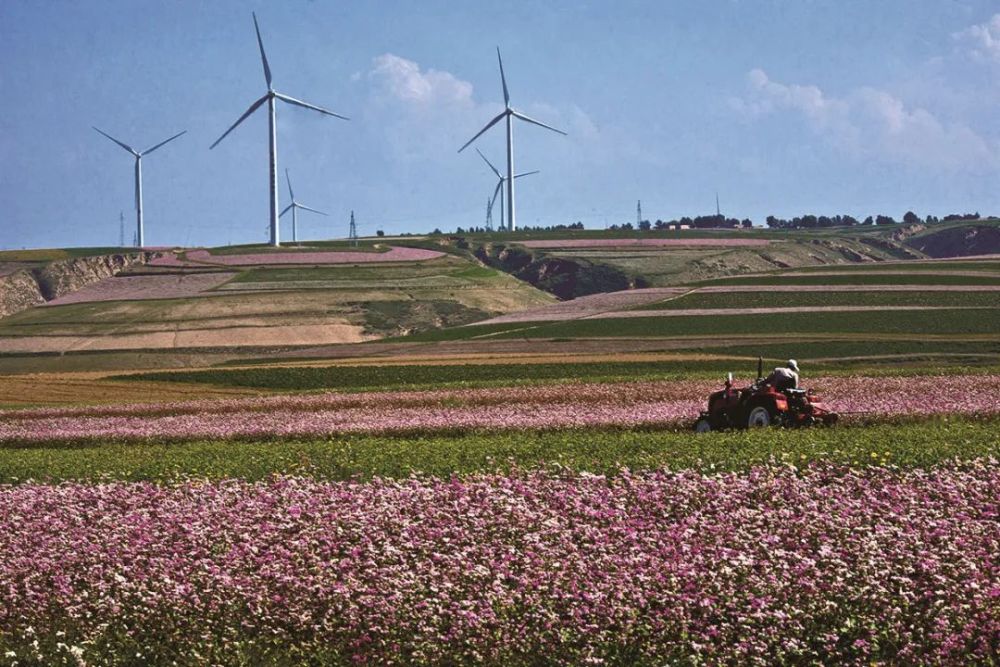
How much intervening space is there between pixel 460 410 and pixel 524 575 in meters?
26.3

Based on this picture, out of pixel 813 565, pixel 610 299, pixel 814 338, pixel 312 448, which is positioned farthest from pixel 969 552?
pixel 610 299

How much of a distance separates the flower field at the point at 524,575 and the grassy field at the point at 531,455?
8.91 ft

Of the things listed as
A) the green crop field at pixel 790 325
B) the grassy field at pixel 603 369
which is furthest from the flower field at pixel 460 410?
the green crop field at pixel 790 325

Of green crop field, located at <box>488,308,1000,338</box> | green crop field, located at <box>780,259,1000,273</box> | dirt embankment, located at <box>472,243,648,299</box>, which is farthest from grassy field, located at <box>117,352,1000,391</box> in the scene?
dirt embankment, located at <box>472,243,648,299</box>

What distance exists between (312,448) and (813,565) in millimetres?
15918

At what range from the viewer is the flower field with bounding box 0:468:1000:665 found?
1422 cm

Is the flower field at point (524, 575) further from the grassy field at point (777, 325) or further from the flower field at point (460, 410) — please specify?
the grassy field at point (777, 325)

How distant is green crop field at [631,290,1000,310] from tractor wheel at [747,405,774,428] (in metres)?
61.8

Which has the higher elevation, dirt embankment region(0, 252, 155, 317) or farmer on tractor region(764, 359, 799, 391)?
dirt embankment region(0, 252, 155, 317)

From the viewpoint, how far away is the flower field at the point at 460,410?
119 ft

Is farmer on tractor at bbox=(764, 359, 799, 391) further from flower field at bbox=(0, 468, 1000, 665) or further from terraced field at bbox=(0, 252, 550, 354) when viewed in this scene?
terraced field at bbox=(0, 252, 550, 354)

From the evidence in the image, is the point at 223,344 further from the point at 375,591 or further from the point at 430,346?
the point at 375,591

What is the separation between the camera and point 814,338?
7644 cm

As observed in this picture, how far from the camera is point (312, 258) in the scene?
149 metres
